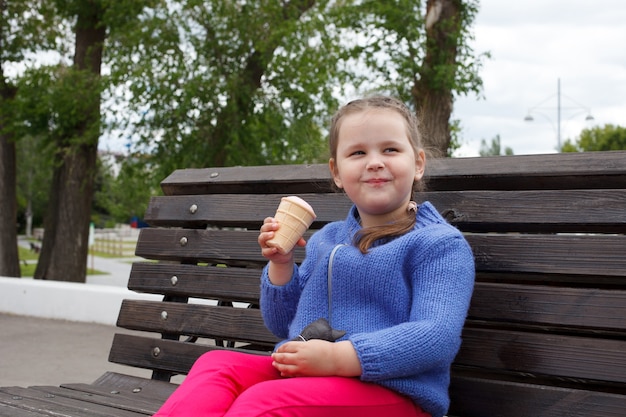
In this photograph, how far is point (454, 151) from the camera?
11867 millimetres

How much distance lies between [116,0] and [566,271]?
1130cm

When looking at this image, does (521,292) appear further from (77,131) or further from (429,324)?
(77,131)

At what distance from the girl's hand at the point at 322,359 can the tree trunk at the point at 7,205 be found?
13.2 metres

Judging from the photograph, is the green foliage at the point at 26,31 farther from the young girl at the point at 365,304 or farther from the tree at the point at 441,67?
the young girl at the point at 365,304

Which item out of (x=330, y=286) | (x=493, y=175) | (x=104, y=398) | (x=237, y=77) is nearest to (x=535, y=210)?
(x=493, y=175)

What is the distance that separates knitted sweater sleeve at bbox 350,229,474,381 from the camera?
1941mm

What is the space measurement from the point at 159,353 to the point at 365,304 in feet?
4.04

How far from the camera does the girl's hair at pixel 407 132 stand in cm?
220

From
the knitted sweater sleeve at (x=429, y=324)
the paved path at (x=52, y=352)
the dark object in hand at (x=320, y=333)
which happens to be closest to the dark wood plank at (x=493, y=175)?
the knitted sweater sleeve at (x=429, y=324)

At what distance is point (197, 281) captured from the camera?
304 cm

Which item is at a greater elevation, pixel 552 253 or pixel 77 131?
pixel 77 131

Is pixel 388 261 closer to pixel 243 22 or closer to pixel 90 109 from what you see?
pixel 243 22

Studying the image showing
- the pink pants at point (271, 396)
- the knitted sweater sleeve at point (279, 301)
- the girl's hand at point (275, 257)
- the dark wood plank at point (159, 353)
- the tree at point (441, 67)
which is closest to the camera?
the pink pants at point (271, 396)

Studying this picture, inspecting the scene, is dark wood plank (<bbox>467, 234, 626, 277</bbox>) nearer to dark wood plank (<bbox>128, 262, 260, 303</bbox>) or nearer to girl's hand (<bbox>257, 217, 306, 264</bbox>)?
girl's hand (<bbox>257, 217, 306, 264</bbox>)
